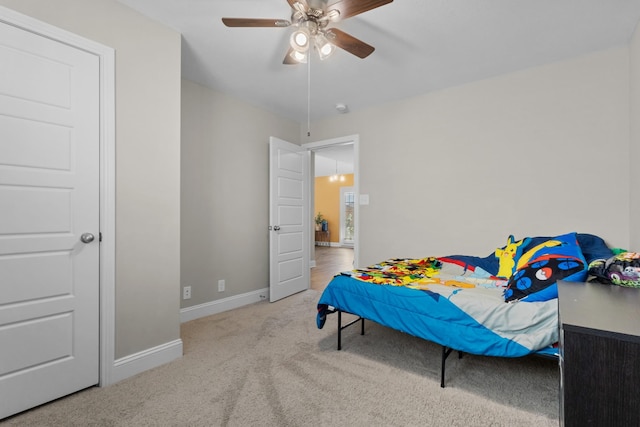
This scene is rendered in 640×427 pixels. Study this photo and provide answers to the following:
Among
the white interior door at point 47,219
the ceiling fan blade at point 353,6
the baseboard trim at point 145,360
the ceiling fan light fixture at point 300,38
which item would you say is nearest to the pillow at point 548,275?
the ceiling fan blade at point 353,6

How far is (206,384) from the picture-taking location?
1912 mm

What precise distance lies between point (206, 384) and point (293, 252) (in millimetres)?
2261

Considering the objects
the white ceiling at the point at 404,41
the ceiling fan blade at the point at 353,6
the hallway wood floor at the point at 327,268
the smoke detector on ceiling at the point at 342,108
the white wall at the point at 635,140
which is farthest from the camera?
the hallway wood floor at the point at 327,268

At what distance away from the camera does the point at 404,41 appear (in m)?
2.38

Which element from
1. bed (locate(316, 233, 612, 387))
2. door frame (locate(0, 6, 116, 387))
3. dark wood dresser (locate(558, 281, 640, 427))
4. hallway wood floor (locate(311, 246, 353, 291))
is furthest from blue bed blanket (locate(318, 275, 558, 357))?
hallway wood floor (locate(311, 246, 353, 291))

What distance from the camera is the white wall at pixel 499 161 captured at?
97.0 inches

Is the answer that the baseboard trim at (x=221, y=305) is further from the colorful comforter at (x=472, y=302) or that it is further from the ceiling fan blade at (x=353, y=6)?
the ceiling fan blade at (x=353, y=6)

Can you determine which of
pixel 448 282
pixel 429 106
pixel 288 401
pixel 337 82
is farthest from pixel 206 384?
pixel 429 106

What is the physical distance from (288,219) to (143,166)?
2.11 meters

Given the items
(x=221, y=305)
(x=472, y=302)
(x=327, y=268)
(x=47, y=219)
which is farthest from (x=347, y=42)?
(x=327, y=268)

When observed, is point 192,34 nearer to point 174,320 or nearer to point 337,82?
point 337,82

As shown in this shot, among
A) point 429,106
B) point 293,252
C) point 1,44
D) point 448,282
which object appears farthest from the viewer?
point 293,252

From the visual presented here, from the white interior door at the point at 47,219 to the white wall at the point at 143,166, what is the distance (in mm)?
152

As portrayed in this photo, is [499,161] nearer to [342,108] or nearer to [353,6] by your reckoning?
[342,108]
